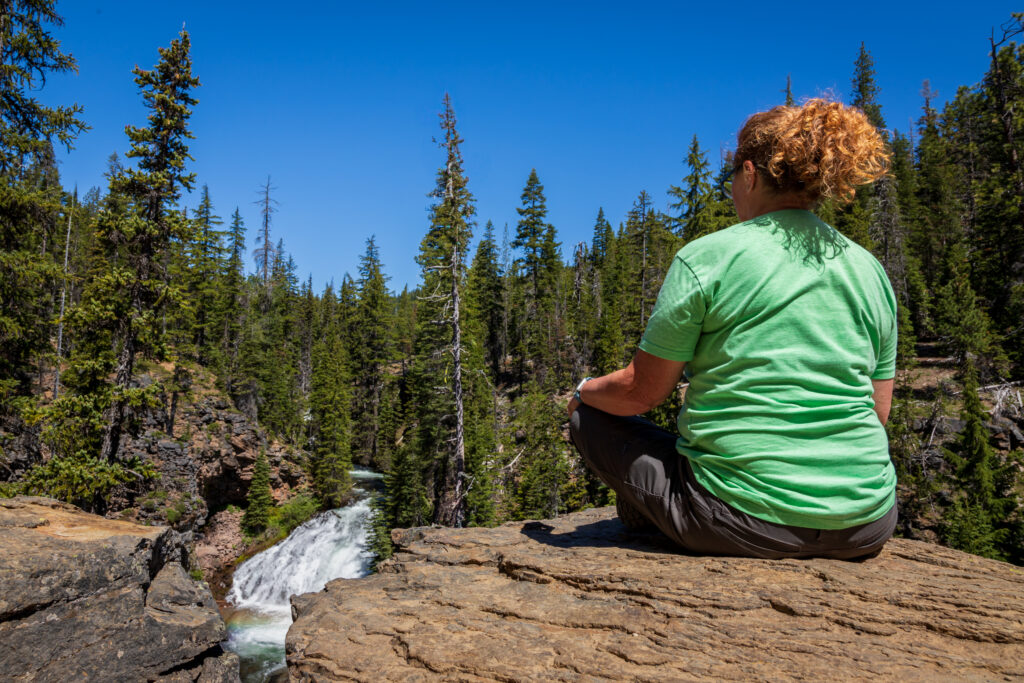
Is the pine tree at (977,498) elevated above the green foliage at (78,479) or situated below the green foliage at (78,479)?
below

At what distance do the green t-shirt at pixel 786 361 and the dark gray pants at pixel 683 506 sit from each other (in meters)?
0.11

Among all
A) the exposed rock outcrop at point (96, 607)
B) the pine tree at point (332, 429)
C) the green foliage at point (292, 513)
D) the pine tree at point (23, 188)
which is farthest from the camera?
the pine tree at point (332, 429)

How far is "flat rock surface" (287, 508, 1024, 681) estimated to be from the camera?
6.46 ft

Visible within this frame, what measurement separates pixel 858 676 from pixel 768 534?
2.07 ft

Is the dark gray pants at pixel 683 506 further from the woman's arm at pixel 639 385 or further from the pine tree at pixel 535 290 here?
the pine tree at pixel 535 290

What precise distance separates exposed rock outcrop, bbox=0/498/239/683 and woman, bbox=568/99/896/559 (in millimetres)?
5742

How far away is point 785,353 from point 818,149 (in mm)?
837

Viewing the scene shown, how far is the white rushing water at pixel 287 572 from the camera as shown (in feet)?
75.8

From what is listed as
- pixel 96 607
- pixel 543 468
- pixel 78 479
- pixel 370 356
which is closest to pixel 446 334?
pixel 543 468

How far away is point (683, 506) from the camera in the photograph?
2564 millimetres

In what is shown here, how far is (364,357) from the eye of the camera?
5066cm

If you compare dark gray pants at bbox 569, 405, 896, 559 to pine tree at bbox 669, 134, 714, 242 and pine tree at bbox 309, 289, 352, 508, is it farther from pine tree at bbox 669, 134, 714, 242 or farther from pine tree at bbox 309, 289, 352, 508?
pine tree at bbox 309, 289, 352, 508

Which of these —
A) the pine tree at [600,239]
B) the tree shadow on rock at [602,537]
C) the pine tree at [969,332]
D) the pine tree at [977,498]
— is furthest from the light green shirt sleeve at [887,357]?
the pine tree at [600,239]

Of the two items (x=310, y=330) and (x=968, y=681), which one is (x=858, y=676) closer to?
(x=968, y=681)
